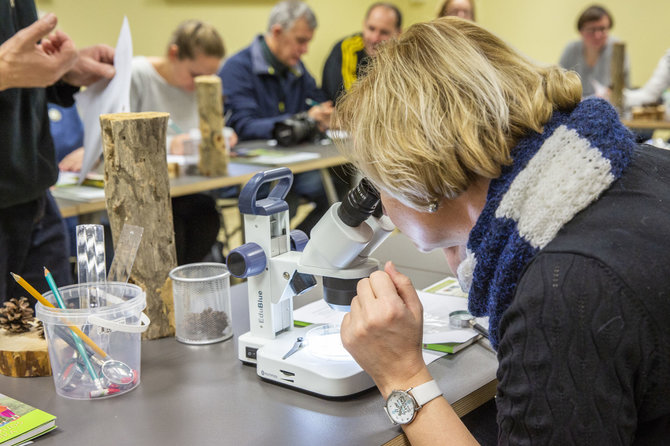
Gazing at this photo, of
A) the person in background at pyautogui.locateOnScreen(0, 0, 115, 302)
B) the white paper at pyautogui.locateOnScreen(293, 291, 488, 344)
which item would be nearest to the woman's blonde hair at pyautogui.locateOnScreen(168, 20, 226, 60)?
the person in background at pyautogui.locateOnScreen(0, 0, 115, 302)

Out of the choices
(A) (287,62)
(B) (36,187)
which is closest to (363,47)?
(A) (287,62)

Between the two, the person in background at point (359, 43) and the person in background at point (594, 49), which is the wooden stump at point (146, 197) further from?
the person in background at point (594, 49)

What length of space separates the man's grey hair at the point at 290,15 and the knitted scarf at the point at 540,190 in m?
3.42

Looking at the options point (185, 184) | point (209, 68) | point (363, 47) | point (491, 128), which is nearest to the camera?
point (491, 128)

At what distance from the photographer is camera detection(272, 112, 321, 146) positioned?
3.74 meters

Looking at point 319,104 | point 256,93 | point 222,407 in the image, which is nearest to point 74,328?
point 222,407

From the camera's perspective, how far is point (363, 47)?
193 inches

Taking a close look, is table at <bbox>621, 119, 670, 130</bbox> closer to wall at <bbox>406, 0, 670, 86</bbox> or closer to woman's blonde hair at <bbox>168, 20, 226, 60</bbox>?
wall at <bbox>406, 0, 670, 86</bbox>

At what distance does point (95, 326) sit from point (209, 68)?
8.80 feet

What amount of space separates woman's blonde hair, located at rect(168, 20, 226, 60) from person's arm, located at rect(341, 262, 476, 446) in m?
2.74

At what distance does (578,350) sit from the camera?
793mm

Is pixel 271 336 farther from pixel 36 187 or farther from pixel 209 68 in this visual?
pixel 209 68

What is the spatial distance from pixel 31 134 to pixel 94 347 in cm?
88

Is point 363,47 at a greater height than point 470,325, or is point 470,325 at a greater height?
point 363,47
